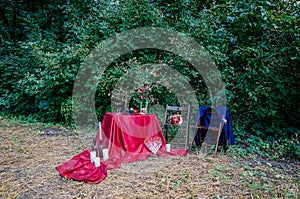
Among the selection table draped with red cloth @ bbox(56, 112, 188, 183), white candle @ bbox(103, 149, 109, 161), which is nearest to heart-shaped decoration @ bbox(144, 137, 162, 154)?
table draped with red cloth @ bbox(56, 112, 188, 183)

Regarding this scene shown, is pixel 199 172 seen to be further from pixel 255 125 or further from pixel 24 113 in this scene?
pixel 24 113

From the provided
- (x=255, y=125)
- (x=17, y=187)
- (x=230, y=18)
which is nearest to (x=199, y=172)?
(x=17, y=187)

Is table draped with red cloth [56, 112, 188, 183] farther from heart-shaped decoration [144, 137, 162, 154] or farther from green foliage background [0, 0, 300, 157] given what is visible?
green foliage background [0, 0, 300, 157]

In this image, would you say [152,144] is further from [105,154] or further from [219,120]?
[219,120]

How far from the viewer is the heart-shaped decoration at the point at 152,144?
10.6 ft

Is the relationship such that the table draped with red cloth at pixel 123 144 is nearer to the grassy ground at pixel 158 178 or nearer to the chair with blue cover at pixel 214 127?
the grassy ground at pixel 158 178

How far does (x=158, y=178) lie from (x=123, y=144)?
833mm

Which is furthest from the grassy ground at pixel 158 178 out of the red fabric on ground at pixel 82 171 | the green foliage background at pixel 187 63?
the green foliage background at pixel 187 63

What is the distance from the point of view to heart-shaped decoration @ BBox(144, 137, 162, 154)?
10.6 ft

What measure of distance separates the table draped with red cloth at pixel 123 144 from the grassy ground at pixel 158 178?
0.15 meters

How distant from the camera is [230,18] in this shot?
13.4ft

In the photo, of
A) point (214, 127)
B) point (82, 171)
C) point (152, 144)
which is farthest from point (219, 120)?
point (82, 171)

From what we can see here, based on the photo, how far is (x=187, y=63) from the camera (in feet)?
14.9

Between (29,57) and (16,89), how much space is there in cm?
91
